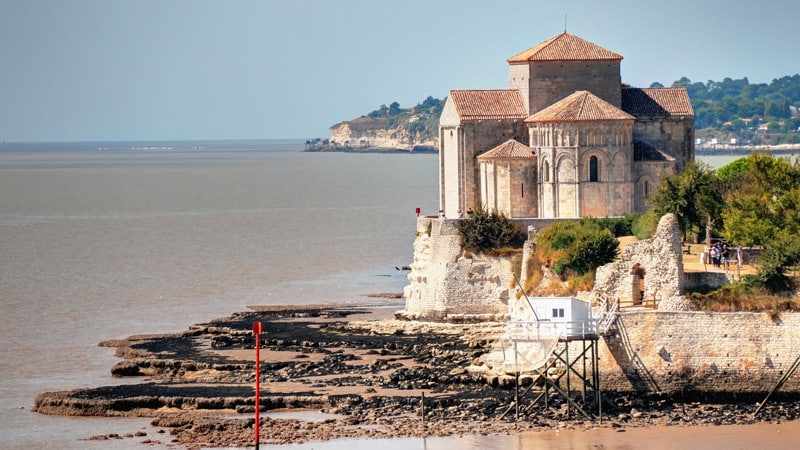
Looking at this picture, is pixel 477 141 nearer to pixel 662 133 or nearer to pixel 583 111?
pixel 583 111

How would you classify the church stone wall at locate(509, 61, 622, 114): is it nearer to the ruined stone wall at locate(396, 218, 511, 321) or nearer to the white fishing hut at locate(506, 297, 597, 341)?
the ruined stone wall at locate(396, 218, 511, 321)

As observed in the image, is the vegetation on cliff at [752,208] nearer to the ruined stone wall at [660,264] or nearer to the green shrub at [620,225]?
the green shrub at [620,225]

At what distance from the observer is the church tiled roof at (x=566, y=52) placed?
169ft

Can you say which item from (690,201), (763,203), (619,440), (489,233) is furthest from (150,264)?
(619,440)

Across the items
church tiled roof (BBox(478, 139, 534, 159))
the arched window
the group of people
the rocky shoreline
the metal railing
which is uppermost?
church tiled roof (BBox(478, 139, 534, 159))

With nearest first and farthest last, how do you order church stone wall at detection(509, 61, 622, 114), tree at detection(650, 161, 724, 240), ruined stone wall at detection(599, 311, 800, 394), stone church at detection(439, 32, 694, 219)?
1. ruined stone wall at detection(599, 311, 800, 394)
2. tree at detection(650, 161, 724, 240)
3. stone church at detection(439, 32, 694, 219)
4. church stone wall at detection(509, 61, 622, 114)

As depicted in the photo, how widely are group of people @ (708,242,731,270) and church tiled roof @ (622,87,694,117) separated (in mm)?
11763

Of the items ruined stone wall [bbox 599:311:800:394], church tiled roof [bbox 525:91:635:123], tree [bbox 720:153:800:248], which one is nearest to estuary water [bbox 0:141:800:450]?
ruined stone wall [bbox 599:311:800:394]

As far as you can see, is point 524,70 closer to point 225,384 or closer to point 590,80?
point 590,80

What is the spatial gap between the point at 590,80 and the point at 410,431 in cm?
2157

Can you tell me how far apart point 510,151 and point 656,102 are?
5299 mm

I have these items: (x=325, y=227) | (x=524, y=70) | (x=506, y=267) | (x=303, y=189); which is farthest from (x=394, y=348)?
(x=303, y=189)

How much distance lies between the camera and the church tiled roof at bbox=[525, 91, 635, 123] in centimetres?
4900

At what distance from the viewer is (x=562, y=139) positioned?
49250 mm
